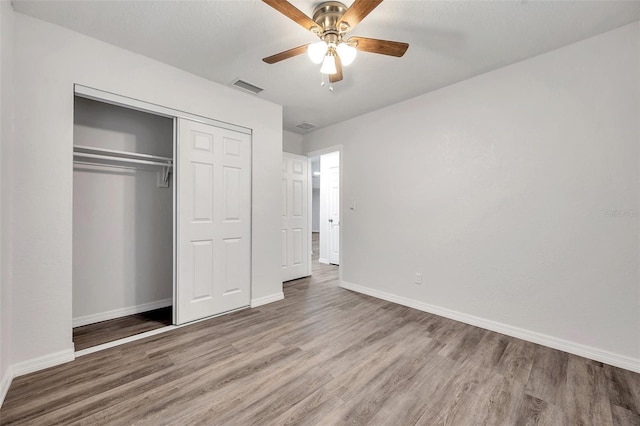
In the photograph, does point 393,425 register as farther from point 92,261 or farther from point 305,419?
point 92,261

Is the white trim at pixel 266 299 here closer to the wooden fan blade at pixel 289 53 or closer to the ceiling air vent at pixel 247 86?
the ceiling air vent at pixel 247 86

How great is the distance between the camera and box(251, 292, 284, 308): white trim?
3.29 meters

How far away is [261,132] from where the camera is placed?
3361 millimetres

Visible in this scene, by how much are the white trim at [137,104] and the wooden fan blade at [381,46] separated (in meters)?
1.77

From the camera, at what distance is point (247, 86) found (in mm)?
3014

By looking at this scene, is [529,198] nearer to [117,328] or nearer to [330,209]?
[330,209]

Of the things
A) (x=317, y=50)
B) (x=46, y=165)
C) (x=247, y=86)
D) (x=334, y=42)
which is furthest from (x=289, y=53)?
(x=46, y=165)

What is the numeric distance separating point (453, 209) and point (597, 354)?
1616 mm

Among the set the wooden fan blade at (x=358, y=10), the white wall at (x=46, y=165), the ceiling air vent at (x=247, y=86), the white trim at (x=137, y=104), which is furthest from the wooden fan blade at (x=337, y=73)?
the white wall at (x=46, y=165)

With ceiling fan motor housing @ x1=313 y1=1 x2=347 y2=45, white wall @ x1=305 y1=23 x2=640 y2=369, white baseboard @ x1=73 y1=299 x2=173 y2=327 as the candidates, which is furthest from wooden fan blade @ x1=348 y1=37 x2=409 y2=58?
white baseboard @ x1=73 y1=299 x2=173 y2=327

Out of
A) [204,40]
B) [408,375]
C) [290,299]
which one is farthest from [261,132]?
[408,375]

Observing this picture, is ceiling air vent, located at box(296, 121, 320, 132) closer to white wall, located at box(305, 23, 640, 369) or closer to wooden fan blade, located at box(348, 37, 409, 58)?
white wall, located at box(305, 23, 640, 369)

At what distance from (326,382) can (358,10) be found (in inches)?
93.8

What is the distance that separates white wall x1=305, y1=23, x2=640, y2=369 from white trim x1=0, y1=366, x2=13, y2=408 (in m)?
3.45
